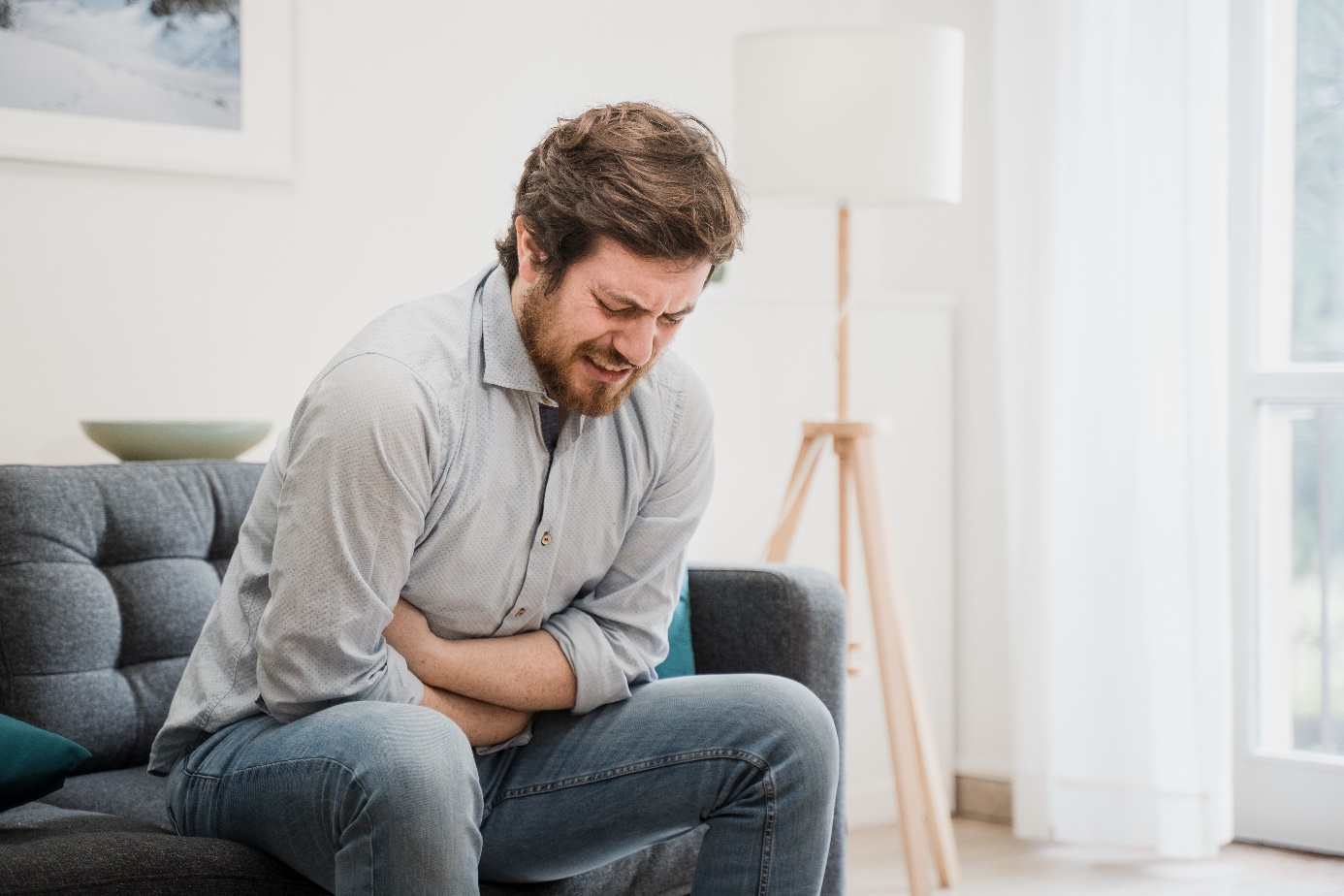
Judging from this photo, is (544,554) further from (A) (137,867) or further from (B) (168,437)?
(B) (168,437)

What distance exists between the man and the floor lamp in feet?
3.10

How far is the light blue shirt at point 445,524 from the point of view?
1.38m

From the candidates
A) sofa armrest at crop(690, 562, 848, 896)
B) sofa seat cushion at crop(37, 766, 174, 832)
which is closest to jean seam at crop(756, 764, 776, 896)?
sofa armrest at crop(690, 562, 848, 896)

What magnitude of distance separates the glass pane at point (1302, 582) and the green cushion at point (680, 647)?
154 cm

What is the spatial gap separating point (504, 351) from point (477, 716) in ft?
1.29

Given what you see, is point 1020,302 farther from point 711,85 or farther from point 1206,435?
point 711,85

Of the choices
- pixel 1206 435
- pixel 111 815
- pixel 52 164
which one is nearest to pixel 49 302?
pixel 52 164

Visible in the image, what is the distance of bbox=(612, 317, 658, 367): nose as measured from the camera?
149 cm

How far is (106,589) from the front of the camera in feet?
6.14

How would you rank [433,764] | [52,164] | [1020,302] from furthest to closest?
[1020,302], [52,164], [433,764]

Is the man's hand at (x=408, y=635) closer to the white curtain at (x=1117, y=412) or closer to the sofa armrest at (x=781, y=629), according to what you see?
the sofa armrest at (x=781, y=629)

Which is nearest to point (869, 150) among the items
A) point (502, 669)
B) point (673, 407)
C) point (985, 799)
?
point (673, 407)

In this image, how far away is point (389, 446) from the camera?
1.39 metres

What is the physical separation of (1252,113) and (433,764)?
2.36m
